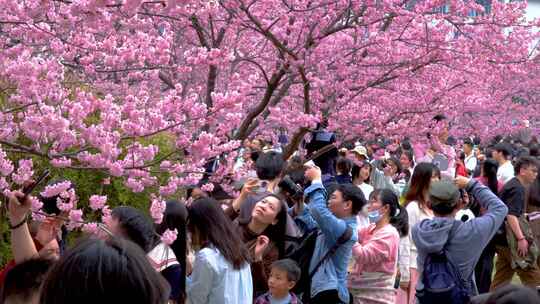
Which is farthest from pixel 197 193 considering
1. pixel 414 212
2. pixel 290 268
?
pixel 414 212

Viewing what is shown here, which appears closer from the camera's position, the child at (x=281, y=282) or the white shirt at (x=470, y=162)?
the child at (x=281, y=282)

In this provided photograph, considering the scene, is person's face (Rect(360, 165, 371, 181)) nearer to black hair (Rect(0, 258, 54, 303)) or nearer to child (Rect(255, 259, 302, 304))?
child (Rect(255, 259, 302, 304))

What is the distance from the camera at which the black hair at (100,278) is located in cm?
180

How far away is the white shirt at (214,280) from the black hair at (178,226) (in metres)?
0.45

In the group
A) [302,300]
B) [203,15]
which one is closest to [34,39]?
[203,15]

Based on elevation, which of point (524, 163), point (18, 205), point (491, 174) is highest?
point (18, 205)

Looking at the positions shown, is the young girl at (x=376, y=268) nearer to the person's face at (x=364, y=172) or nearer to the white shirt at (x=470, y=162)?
the person's face at (x=364, y=172)

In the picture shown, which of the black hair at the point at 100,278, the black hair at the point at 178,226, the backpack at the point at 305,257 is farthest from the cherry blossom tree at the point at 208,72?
the black hair at the point at 100,278

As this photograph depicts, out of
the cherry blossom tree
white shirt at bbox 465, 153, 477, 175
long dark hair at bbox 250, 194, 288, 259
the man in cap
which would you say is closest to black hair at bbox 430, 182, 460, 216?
long dark hair at bbox 250, 194, 288, 259

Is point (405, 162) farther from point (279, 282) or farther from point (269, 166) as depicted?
point (279, 282)

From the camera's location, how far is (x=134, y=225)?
369 cm

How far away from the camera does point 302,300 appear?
16.5 ft

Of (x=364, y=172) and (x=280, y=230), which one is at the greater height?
(x=280, y=230)

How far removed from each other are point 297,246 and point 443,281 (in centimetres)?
91
